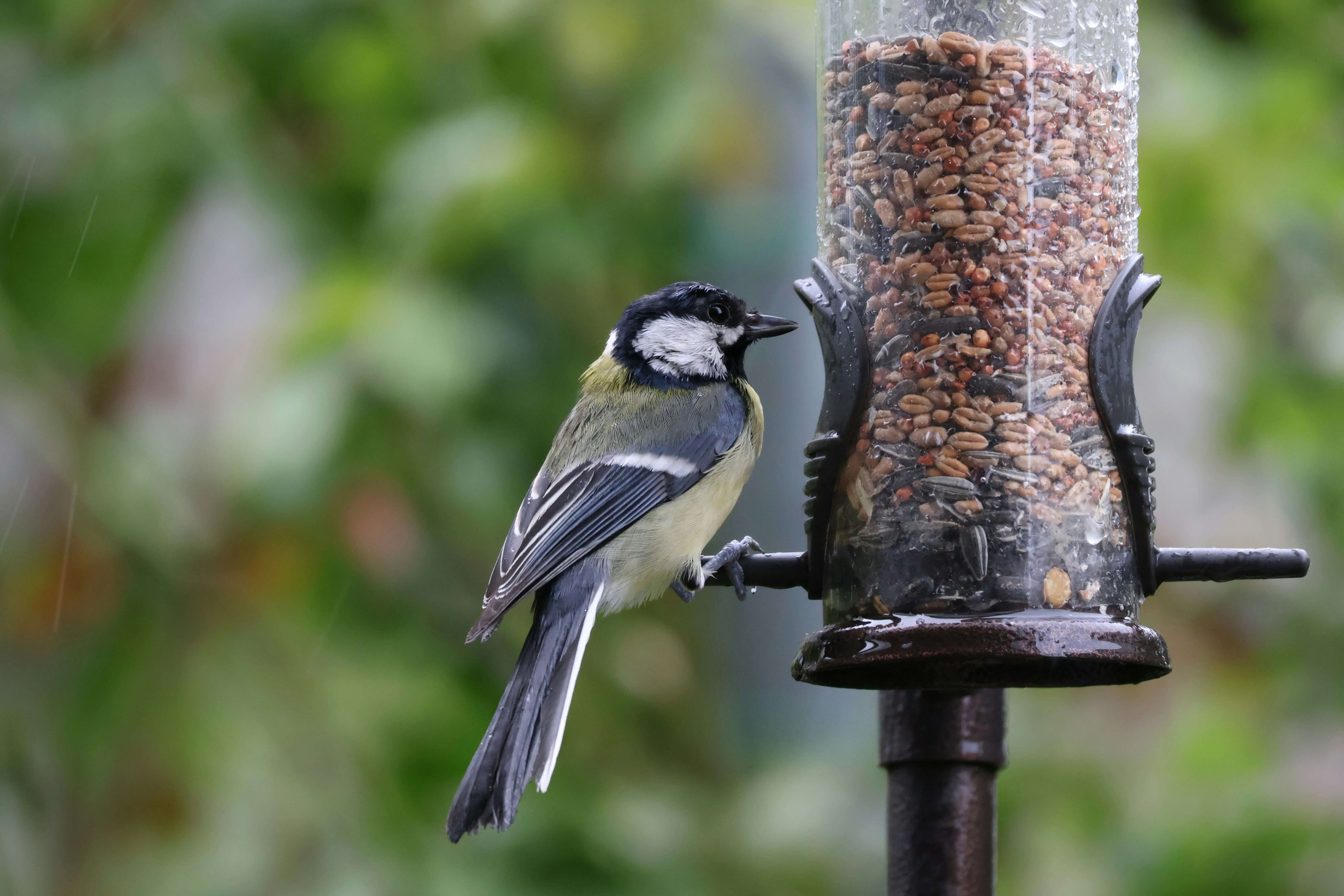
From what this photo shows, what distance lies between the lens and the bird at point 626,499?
2.44m

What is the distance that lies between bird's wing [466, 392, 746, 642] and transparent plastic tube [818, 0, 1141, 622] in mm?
471

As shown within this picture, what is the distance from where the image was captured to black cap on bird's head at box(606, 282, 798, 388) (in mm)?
3082

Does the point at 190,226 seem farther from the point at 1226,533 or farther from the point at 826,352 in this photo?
the point at 1226,533

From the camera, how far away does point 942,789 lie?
2.17m

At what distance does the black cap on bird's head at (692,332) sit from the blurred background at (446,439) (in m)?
0.18

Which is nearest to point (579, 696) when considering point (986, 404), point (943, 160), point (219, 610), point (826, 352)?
point (219, 610)

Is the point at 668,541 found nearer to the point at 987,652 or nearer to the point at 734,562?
the point at 734,562

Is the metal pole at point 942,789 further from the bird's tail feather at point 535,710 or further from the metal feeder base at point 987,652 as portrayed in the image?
the bird's tail feather at point 535,710

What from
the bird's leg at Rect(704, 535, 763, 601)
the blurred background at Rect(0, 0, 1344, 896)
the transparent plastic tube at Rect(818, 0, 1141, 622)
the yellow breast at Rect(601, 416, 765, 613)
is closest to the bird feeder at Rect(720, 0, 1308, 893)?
the transparent plastic tube at Rect(818, 0, 1141, 622)

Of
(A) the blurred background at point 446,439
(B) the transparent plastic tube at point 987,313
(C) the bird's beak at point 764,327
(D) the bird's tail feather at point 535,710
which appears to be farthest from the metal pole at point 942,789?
(C) the bird's beak at point 764,327

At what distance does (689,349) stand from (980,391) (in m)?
0.90

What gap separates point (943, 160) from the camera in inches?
94.1

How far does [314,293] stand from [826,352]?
105 cm

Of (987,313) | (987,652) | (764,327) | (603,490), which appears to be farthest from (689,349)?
(987,652)
